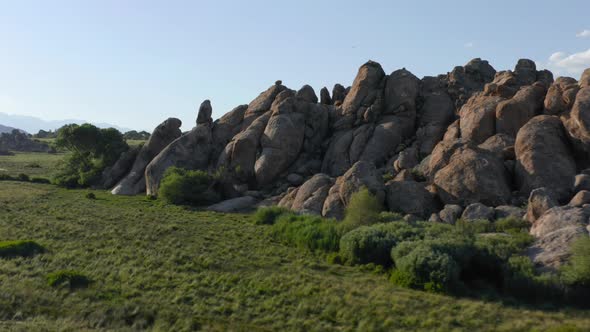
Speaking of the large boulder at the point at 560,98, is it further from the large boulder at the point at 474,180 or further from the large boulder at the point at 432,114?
the large boulder at the point at 432,114

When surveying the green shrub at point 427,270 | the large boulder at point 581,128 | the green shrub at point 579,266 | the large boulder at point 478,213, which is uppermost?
the large boulder at point 581,128

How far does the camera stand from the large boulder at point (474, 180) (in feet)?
125

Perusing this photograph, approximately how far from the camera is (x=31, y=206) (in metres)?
49.2

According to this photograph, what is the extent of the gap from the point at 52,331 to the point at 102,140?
6226cm

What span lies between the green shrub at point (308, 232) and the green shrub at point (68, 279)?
46.1 ft

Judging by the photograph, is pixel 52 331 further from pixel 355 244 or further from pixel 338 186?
Answer: pixel 338 186

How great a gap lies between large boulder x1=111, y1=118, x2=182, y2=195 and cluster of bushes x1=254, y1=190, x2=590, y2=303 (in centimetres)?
3329

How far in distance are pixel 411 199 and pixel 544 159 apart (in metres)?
10.9

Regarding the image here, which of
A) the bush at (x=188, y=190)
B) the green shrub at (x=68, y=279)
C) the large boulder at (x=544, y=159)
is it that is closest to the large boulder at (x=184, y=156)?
the bush at (x=188, y=190)

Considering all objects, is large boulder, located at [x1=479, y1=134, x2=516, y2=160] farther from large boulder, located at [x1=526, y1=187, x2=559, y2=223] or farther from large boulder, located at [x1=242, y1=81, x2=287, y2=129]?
large boulder, located at [x1=242, y1=81, x2=287, y2=129]

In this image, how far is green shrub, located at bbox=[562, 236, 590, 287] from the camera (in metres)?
21.6

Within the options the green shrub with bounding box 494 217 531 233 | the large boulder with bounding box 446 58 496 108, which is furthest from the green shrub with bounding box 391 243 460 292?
the large boulder with bounding box 446 58 496 108

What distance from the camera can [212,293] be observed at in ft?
77.9

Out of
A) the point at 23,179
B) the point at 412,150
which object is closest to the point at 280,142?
the point at 412,150
